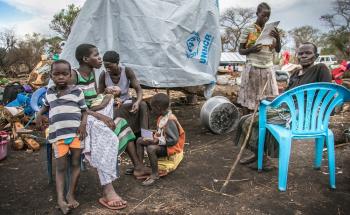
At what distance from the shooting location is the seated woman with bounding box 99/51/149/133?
12.2ft

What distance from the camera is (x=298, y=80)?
A: 3.59m

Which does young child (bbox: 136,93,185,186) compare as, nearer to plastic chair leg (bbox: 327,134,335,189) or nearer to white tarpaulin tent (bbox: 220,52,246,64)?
plastic chair leg (bbox: 327,134,335,189)

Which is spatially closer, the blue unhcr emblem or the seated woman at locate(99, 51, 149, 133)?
the seated woman at locate(99, 51, 149, 133)

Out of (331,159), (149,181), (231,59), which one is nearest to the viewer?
(331,159)

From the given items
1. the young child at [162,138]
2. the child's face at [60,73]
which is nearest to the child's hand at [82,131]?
the child's face at [60,73]

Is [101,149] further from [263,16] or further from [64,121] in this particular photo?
[263,16]

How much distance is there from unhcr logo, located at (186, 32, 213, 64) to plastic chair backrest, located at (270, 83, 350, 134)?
2595 mm

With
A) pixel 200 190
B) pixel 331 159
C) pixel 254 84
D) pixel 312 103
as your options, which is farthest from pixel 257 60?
pixel 200 190

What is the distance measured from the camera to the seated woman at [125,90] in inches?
146

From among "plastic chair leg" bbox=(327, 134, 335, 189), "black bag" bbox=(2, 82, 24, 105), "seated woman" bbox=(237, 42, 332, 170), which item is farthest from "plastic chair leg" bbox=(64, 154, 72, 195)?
"black bag" bbox=(2, 82, 24, 105)

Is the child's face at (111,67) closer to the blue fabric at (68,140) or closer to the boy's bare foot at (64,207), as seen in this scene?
the blue fabric at (68,140)

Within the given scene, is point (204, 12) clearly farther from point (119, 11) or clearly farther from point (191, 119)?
point (191, 119)

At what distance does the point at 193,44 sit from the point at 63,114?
3174 millimetres

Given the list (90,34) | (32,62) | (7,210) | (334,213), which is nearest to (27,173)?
(7,210)
